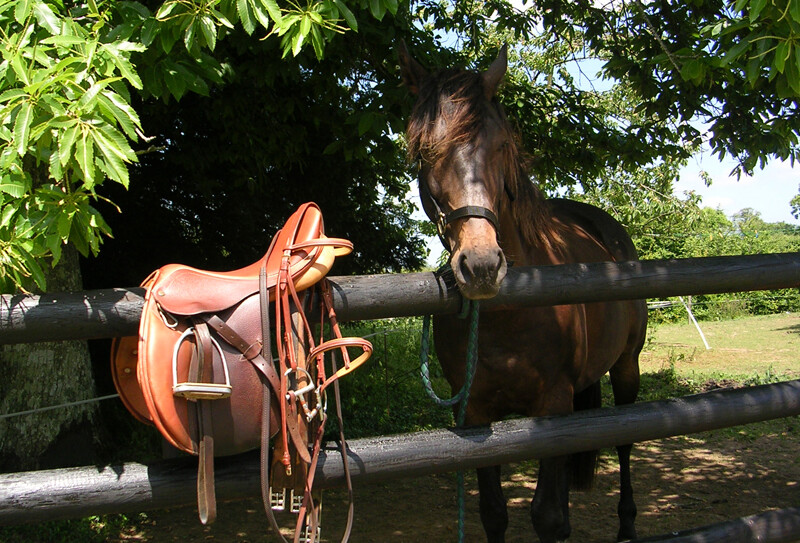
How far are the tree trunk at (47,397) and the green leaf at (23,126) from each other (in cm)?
250

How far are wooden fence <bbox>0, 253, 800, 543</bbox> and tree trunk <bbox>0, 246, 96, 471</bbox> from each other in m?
2.40

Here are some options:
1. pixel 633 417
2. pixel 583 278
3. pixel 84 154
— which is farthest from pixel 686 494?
pixel 84 154

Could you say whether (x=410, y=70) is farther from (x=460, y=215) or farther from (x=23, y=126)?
(x=23, y=126)

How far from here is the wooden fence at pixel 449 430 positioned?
1627 mm

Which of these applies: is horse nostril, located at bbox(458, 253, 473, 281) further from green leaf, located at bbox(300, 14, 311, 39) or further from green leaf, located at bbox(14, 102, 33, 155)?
green leaf, located at bbox(14, 102, 33, 155)

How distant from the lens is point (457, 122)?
2.16 meters

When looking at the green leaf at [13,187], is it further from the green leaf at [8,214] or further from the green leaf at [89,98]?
the green leaf at [89,98]

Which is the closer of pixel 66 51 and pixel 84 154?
pixel 84 154

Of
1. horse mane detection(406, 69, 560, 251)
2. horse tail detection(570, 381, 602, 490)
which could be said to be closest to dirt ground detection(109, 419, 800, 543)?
Result: horse tail detection(570, 381, 602, 490)

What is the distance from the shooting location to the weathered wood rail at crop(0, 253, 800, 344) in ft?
5.32

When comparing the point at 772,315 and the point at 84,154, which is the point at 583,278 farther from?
the point at 772,315

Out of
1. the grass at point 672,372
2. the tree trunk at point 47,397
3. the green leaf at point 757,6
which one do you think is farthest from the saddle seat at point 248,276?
the grass at point 672,372

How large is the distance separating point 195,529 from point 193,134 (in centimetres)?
318

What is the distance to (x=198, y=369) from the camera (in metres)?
1.49
